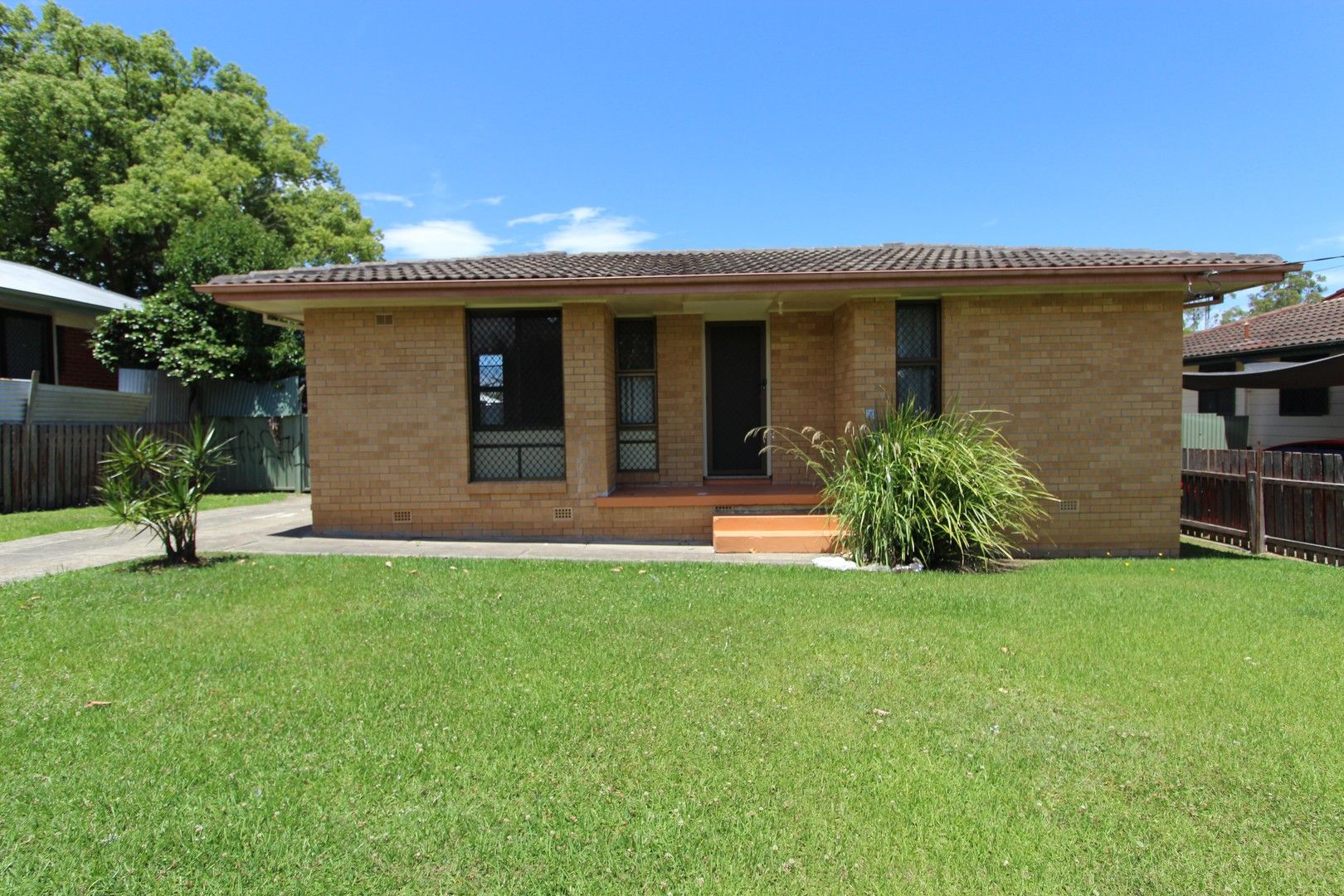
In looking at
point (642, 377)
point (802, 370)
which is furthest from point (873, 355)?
point (642, 377)

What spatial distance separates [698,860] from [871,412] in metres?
7.57

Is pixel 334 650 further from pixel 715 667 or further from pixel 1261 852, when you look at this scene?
pixel 1261 852

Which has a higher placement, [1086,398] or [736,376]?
[736,376]

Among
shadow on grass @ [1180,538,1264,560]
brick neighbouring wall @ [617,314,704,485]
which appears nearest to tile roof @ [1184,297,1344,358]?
shadow on grass @ [1180,538,1264,560]

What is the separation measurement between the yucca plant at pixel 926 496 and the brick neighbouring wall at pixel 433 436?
7.17 ft

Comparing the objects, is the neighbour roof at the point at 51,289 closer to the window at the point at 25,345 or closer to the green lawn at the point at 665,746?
the window at the point at 25,345

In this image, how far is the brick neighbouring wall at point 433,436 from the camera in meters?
10.1

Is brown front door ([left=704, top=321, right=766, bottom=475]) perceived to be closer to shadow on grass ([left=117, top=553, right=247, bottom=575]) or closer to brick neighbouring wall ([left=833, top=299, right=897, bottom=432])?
brick neighbouring wall ([left=833, top=299, right=897, bottom=432])

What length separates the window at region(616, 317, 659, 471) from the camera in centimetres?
1138

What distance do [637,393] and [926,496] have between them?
4610mm

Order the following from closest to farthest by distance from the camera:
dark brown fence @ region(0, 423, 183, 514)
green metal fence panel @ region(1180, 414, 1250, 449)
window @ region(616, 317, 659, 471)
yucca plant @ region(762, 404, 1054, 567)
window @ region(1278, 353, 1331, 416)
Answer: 1. yucca plant @ region(762, 404, 1054, 567)
2. window @ region(616, 317, 659, 471)
3. dark brown fence @ region(0, 423, 183, 514)
4. window @ region(1278, 353, 1331, 416)
5. green metal fence panel @ region(1180, 414, 1250, 449)

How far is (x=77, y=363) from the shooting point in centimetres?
1872

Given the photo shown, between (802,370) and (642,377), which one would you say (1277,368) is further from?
(642,377)

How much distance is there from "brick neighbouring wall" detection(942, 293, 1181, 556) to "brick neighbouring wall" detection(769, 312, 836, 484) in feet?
5.91
